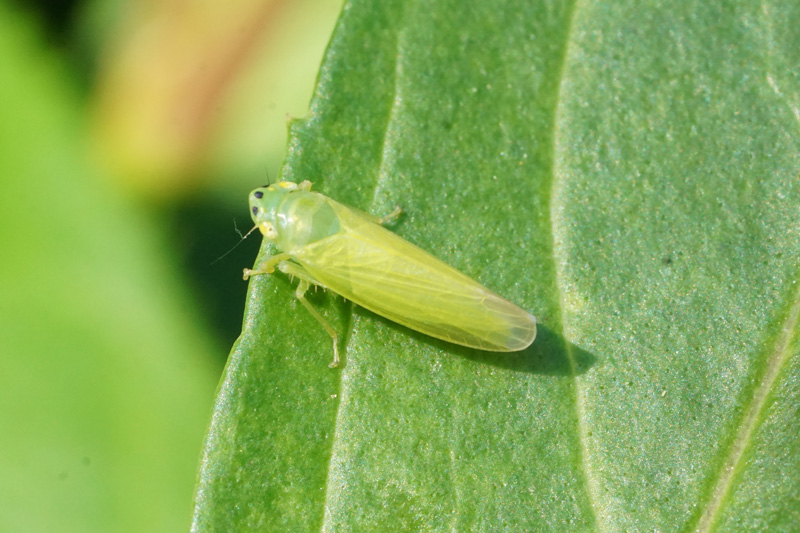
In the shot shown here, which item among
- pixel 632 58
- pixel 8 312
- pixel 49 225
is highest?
pixel 632 58

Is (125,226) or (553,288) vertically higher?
(125,226)

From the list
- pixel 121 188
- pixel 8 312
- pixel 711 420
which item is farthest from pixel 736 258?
pixel 8 312

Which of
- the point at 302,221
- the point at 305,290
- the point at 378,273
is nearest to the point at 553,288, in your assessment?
the point at 378,273

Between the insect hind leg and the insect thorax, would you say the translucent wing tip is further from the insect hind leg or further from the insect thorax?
the insect thorax

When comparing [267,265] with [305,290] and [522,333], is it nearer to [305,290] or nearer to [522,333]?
[305,290]

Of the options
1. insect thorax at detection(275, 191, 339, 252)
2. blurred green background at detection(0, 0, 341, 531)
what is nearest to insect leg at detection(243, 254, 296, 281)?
insect thorax at detection(275, 191, 339, 252)

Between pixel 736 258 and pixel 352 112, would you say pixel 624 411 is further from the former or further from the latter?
pixel 352 112

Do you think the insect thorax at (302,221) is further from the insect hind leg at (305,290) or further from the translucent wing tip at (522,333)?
the translucent wing tip at (522,333)
